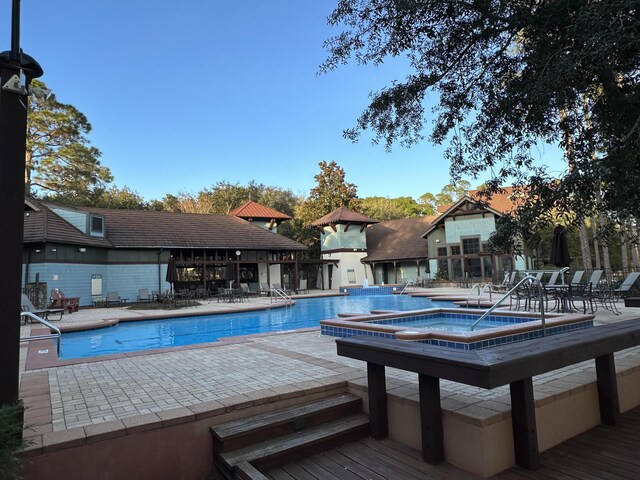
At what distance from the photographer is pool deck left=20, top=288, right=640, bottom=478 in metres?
3.01

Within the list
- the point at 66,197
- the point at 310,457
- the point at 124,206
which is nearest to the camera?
the point at 310,457

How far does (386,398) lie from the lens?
11.0 ft

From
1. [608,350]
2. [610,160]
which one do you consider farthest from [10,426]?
[610,160]

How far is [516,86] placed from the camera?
195 inches

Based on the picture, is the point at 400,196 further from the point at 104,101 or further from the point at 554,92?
the point at 554,92

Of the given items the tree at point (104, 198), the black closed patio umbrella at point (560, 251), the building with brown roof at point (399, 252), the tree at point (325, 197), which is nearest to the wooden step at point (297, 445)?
the black closed patio umbrella at point (560, 251)

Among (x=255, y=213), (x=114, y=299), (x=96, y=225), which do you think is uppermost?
(x=255, y=213)

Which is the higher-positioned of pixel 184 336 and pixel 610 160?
pixel 610 160

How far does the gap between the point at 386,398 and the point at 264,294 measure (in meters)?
20.5

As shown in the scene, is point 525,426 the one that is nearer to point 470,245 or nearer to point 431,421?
point 431,421

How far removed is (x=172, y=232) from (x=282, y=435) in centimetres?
2064

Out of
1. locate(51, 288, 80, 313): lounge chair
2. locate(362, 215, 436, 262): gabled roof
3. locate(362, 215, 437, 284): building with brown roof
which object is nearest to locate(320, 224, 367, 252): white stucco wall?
locate(362, 215, 436, 262): gabled roof

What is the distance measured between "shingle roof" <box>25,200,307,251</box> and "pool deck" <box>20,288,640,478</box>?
1352 cm

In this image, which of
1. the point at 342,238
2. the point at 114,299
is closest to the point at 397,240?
the point at 342,238
